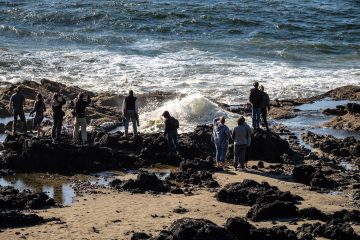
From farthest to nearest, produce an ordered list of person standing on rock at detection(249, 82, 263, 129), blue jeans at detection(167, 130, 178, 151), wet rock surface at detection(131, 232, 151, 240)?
person standing on rock at detection(249, 82, 263, 129), blue jeans at detection(167, 130, 178, 151), wet rock surface at detection(131, 232, 151, 240)

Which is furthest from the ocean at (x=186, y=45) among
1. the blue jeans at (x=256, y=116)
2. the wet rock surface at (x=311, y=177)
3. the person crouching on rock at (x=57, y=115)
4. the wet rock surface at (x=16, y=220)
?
the wet rock surface at (x=16, y=220)

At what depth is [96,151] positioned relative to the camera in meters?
19.9

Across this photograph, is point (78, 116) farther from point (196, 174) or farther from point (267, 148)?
point (267, 148)

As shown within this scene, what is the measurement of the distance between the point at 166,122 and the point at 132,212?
5665mm

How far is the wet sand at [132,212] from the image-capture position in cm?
1410

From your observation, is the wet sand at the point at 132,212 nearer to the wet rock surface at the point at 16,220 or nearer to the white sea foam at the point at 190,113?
the wet rock surface at the point at 16,220

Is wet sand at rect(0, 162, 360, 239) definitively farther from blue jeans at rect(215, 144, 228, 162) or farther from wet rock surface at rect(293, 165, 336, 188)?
blue jeans at rect(215, 144, 228, 162)

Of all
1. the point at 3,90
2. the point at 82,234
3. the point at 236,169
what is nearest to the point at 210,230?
the point at 82,234

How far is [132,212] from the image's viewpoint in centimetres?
1551

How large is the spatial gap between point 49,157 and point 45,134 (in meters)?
4.03

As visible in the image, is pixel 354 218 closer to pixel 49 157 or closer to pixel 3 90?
pixel 49 157

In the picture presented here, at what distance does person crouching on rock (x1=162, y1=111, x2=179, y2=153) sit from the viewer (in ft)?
68.5

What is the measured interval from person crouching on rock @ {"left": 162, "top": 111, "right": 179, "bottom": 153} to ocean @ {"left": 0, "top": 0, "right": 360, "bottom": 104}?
8.94m

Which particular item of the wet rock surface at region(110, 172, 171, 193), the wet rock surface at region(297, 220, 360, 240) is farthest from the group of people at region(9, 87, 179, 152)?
the wet rock surface at region(297, 220, 360, 240)
